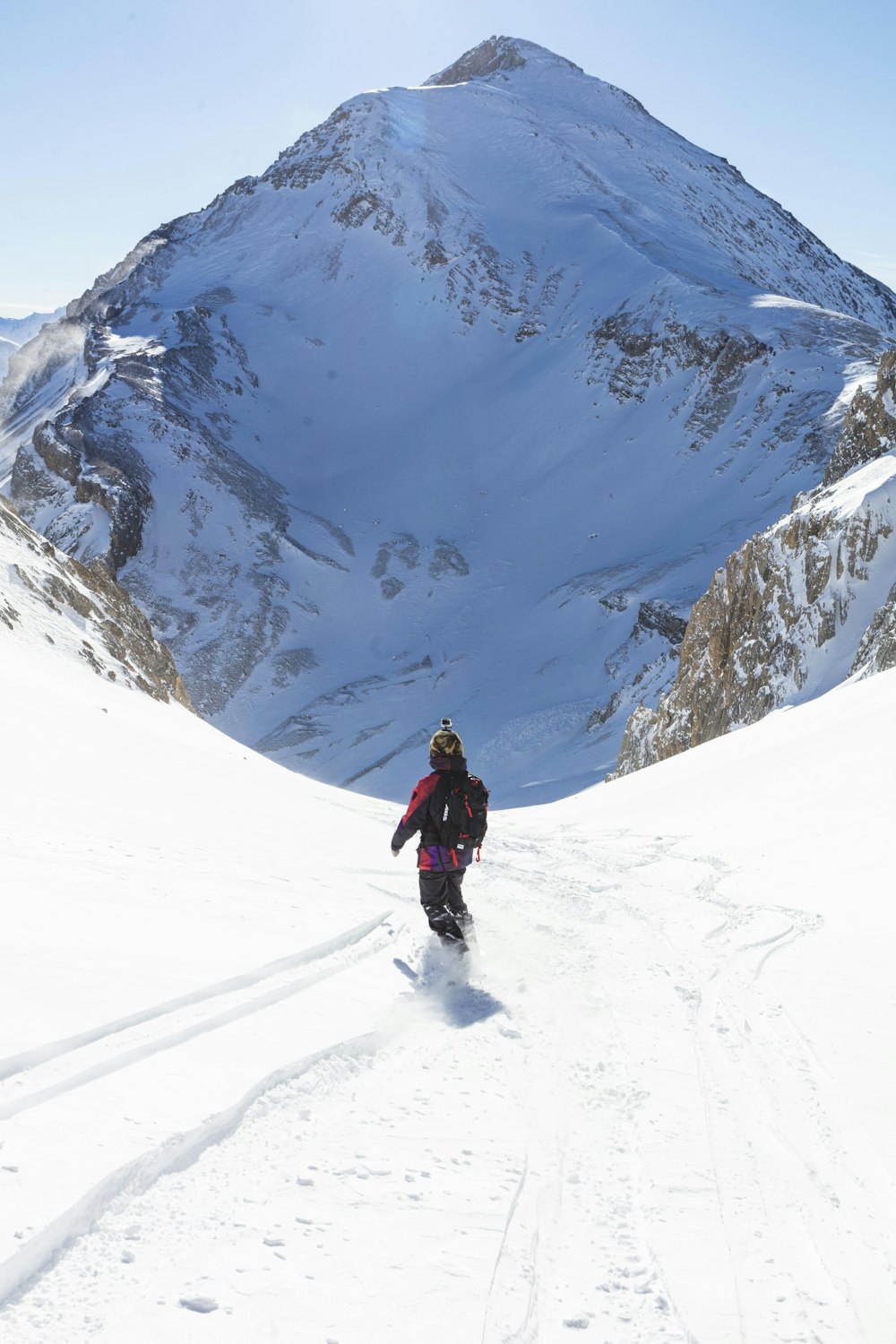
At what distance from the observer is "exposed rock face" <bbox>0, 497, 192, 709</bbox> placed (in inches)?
915

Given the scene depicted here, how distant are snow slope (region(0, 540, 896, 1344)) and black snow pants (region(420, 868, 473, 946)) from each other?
271mm

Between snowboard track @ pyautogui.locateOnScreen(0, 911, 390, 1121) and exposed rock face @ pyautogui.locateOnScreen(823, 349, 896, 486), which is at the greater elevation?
exposed rock face @ pyautogui.locateOnScreen(823, 349, 896, 486)

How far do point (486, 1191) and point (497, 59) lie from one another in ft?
694

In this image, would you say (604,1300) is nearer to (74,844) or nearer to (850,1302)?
(850,1302)

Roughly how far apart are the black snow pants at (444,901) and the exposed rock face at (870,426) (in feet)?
102

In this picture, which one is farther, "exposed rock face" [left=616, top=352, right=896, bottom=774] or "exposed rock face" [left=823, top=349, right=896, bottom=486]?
"exposed rock face" [left=823, top=349, right=896, bottom=486]

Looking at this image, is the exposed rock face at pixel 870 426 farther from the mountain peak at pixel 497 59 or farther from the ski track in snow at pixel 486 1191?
the mountain peak at pixel 497 59

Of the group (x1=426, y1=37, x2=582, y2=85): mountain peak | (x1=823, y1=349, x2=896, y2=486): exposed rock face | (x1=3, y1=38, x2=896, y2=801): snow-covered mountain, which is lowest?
(x1=823, y1=349, x2=896, y2=486): exposed rock face

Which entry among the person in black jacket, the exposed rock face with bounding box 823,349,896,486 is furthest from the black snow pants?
the exposed rock face with bounding box 823,349,896,486

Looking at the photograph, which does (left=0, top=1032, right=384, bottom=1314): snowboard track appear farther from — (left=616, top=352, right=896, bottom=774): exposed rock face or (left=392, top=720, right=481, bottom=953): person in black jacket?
(left=616, top=352, right=896, bottom=774): exposed rock face

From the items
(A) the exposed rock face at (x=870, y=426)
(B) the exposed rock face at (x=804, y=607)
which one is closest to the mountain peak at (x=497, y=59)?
(A) the exposed rock face at (x=870, y=426)

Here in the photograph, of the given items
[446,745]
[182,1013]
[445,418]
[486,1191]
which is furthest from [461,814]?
[445,418]

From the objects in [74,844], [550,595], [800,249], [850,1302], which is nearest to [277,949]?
[74,844]

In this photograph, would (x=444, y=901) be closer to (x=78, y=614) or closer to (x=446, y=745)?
(x=446, y=745)
